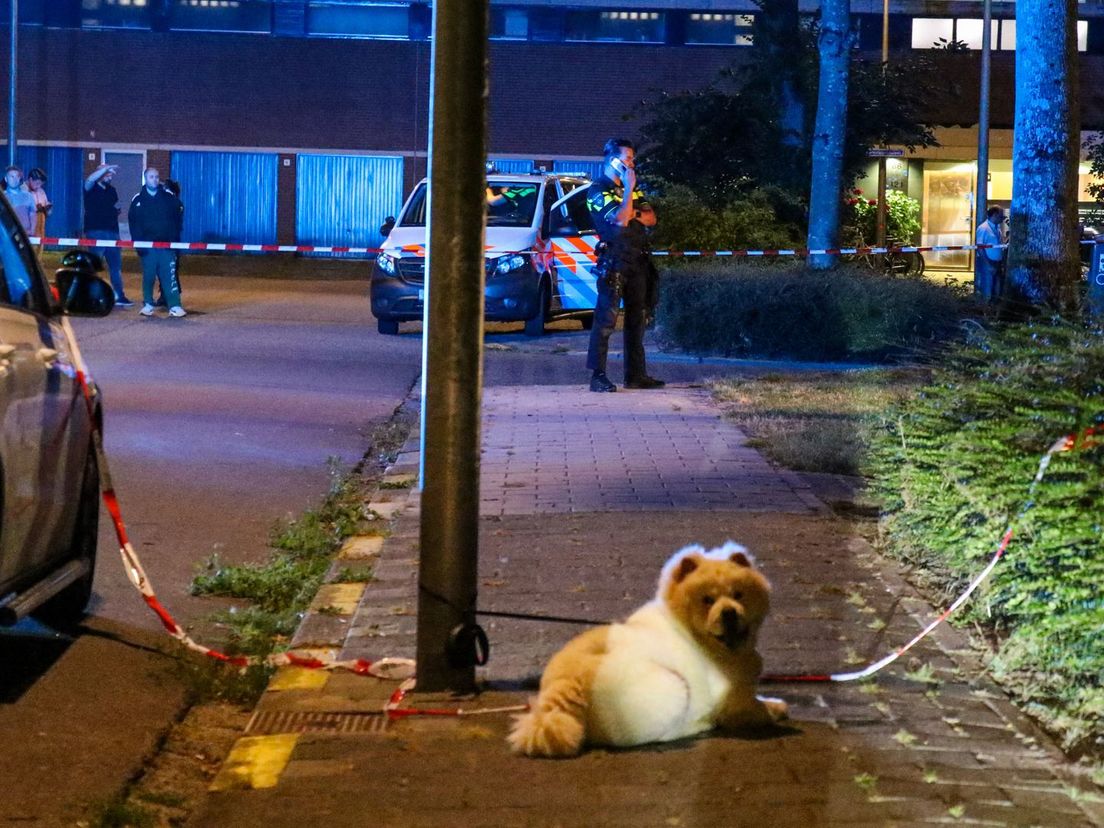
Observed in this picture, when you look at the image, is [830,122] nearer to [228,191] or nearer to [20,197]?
[20,197]

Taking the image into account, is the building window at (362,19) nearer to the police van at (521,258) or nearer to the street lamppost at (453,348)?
the police van at (521,258)

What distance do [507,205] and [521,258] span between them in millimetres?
1484

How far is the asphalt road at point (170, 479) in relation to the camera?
535 cm

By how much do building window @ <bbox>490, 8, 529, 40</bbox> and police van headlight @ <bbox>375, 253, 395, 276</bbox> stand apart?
2601 cm

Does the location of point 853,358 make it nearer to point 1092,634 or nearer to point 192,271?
point 1092,634

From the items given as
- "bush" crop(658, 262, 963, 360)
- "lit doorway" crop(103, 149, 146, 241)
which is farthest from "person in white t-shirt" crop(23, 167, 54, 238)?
"lit doorway" crop(103, 149, 146, 241)

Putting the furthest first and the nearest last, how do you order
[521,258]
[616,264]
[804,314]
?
[521,258] < [804,314] < [616,264]

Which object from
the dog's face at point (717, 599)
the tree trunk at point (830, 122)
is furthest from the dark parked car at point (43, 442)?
the tree trunk at point (830, 122)

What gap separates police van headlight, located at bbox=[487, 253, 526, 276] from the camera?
19.7 meters

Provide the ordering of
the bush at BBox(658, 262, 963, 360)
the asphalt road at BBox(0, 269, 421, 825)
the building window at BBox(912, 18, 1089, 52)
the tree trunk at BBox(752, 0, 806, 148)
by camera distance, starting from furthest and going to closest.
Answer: the building window at BBox(912, 18, 1089, 52), the tree trunk at BBox(752, 0, 806, 148), the bush at BBox(658, 262, 963, 360), the asphalt road at BBox(0, 269, 421, 825)

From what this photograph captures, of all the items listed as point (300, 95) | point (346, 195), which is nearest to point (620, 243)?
point (346, 195)

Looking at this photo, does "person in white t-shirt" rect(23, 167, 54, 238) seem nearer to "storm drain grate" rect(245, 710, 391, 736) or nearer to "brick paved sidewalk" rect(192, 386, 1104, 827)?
"brick paved sidewalk" rect(192, 386, 1104, 827)

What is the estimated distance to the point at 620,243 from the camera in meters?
13.9

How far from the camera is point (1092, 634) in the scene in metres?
5.09
